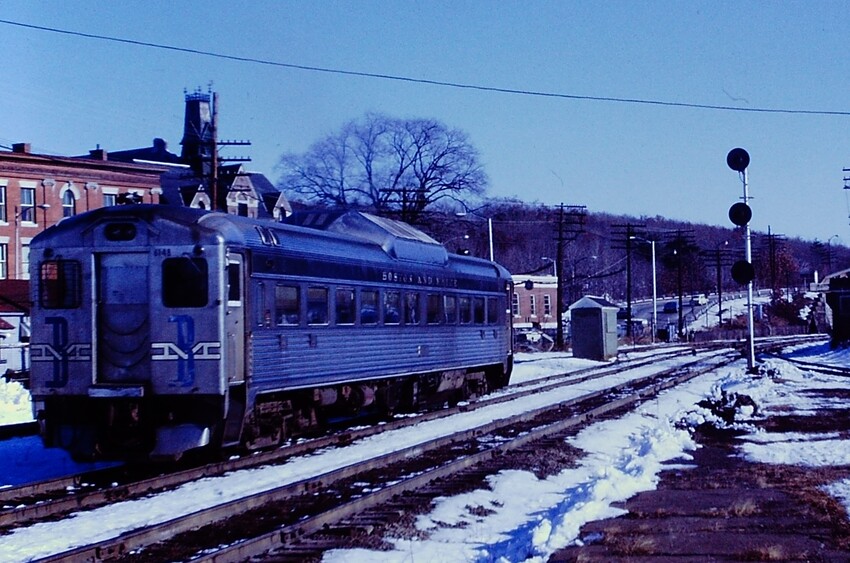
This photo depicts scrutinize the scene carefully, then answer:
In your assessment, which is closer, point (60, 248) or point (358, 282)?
point (60, 248)

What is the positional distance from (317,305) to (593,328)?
29611mm

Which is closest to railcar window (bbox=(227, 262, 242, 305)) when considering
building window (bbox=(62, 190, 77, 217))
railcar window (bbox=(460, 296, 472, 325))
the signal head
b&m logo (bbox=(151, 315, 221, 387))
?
b&m logo (bbox=(151, 315, 221, 387))

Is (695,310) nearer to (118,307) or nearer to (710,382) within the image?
(710,382)

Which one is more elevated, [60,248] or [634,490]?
[60,248]

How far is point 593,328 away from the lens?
4425 centimetres

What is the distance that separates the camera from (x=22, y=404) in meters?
22.9

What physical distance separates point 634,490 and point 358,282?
7209 millimetres

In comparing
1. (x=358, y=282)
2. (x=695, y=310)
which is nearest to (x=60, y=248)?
(x=358, y=282)

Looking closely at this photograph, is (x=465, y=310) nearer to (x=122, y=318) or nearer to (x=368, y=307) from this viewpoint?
(x=368, y=307)

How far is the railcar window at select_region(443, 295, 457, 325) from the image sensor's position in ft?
71.6

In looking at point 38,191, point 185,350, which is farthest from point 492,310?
point 38,191

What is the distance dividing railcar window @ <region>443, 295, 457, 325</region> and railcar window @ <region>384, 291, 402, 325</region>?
2.64 m

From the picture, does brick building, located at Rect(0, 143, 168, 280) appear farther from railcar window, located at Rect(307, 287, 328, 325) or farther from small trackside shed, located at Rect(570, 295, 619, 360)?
railcar window, located at Rect(307, 287, 328, 325)

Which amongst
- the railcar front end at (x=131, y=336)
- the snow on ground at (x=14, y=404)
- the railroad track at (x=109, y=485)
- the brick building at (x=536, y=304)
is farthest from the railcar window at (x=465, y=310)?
the brick building at (x=536, y=304)
